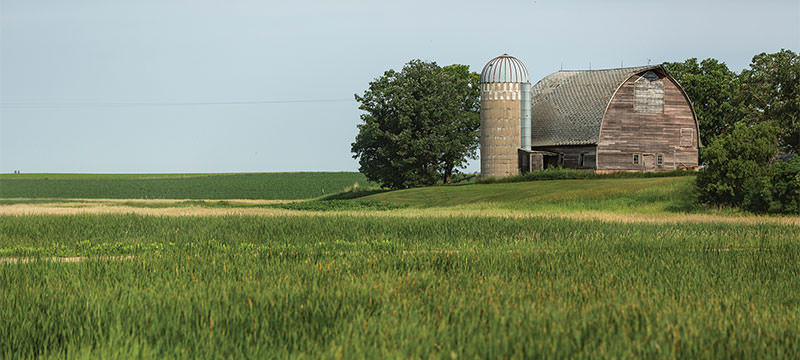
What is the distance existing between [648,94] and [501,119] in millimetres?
11603

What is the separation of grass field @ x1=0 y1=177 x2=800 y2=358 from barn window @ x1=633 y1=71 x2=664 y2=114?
40302 millimetres

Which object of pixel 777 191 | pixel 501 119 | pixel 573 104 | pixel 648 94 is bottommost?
pixel 777 191

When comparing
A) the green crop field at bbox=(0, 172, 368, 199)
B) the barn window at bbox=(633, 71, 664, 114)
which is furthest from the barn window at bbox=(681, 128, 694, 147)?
the green crop field at bbox=(0, 172, 368, 199)

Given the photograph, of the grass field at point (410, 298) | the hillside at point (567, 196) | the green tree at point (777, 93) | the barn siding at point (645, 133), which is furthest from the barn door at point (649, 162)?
the grass field at point (410, 298)

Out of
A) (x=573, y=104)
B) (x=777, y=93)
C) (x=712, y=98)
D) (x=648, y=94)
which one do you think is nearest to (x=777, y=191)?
(x=648, y=94)

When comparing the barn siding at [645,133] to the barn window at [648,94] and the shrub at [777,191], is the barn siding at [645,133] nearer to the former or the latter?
the barn window at [648,94]

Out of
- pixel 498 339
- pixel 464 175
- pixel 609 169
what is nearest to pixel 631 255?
pixel 498 339

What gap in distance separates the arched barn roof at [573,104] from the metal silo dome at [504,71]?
427 cm

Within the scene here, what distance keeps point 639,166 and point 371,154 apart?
2115 cm

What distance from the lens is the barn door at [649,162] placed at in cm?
5750

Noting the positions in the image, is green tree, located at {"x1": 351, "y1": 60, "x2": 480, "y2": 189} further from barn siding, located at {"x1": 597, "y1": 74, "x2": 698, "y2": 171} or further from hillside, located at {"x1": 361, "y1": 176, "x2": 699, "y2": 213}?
barn siding, located at {"x1": 597, "y1": 74, "x2": 698, "y2": 171}

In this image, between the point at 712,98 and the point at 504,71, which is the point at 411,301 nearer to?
the point at 504,71

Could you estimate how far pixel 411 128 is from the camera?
184 ft

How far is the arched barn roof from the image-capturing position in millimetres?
57031
